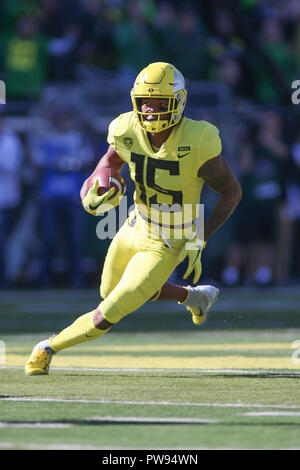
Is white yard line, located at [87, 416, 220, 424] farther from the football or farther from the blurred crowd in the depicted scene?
the blurred crowd

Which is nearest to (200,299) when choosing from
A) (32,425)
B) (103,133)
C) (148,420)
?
(148,420)

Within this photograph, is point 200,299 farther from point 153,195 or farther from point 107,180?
point 107,180

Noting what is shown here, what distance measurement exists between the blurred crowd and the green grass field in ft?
7.70

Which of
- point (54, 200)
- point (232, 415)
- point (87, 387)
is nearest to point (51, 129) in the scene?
point (54, 200)

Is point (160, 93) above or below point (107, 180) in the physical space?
above

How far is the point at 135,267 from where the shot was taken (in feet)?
21.2

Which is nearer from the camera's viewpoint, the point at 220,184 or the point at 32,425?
the point at 32,425

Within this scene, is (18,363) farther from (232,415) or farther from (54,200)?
(54,200)

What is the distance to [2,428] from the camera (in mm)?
4742

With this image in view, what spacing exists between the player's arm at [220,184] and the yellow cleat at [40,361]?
118 cm

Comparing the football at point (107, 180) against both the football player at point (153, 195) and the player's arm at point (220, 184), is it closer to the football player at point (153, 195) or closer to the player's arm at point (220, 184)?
the football player at point (153, 195)

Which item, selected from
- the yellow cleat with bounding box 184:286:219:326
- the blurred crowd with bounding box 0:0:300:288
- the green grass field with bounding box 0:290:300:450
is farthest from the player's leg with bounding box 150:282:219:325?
the blurred crowd with bounding box 0:0:300:288

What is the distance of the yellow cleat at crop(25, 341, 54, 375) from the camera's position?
257 inches

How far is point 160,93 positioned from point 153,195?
638 millimetres
